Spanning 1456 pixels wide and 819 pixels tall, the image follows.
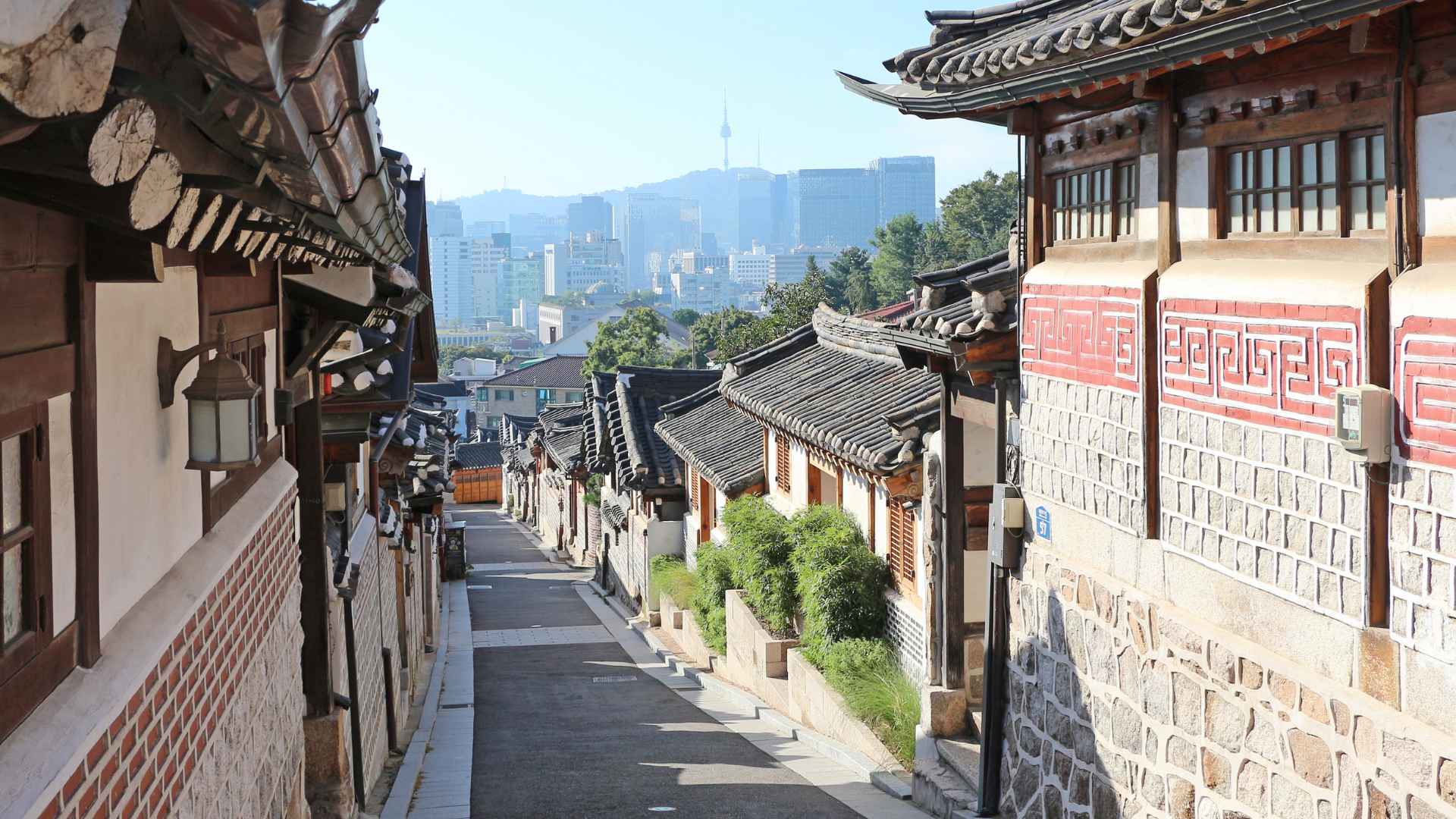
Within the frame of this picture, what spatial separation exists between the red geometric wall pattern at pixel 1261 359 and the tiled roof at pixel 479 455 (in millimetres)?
73724

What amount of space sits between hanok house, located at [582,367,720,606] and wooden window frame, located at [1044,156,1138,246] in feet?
69.5

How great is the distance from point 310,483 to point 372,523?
6568 mm

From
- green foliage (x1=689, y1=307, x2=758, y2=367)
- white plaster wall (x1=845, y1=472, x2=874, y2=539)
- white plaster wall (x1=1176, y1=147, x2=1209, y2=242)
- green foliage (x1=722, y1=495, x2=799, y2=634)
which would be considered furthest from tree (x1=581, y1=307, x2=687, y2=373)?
white plaster wall (x1=1176, y1=147, x2=1209, y2=242)

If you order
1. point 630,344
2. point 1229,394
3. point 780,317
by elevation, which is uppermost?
point 780,317

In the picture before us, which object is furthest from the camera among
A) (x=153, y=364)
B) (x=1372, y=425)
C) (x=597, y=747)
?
(x=597, y=747)

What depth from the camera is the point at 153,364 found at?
16.4 feet

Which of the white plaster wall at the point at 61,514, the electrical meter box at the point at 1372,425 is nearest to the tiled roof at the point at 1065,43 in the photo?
the electrical meter box at the point at 1372,425

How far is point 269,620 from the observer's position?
7.26m

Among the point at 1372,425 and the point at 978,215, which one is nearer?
the point at 1372,425

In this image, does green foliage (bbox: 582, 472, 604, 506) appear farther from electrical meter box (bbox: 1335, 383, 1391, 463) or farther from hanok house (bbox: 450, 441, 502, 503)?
electrical meter box (bbox: 1335, 383, 1391, 463)

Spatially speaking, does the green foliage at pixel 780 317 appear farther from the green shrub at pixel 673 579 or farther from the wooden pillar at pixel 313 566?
the wooden pillar at pixel 313 566

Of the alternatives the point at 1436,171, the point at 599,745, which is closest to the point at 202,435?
the point at 1436,171

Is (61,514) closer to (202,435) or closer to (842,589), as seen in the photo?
(202,435)

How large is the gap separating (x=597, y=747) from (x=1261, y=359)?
1115 cm
